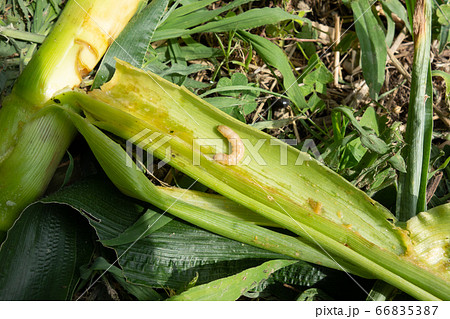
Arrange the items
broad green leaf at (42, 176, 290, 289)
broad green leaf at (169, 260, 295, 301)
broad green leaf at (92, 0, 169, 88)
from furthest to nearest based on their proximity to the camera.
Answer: broad green leaf at (92, 0, 169, 88) → broad green leaf at (42, 176, 290, 289) → broad green leaf at (169, 260, 295, 301)

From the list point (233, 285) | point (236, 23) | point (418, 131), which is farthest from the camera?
point (236, 23)

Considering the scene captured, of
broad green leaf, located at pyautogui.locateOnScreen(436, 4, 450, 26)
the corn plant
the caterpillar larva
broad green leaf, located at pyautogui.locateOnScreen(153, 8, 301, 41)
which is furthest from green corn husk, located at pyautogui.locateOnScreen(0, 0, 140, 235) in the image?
broad green leaf, located at pyautogui.locateOnScreen(436, 4, 450, 26)

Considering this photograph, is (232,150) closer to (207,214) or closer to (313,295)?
(207,214)

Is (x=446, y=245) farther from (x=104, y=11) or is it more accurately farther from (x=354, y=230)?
(x=104, y=11)

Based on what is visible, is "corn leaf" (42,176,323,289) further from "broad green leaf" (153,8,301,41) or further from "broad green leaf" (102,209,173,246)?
"broad green leaf" (153,8,301,41)

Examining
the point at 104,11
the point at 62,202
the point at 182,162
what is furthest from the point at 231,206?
the point at 104,11

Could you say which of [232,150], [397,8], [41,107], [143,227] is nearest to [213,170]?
[232,150]

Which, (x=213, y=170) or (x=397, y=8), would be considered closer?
(x=213, y=170)
